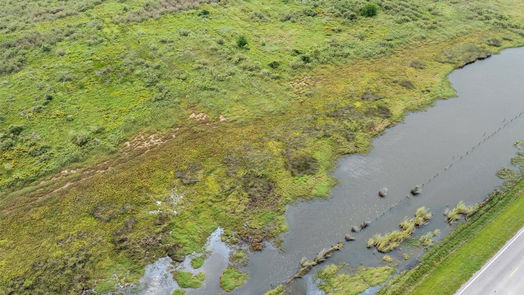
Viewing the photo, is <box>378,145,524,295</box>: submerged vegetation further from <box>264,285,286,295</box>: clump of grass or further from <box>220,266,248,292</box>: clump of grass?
<box>220,266,248,292</box>: clump of grass

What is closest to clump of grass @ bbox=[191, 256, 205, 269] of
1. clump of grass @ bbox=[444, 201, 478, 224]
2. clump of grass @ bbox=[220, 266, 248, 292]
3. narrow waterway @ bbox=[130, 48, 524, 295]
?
narrow waterway @ bbox=[130, 48, 524, 295]

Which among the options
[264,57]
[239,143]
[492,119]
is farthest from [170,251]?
[492,119]

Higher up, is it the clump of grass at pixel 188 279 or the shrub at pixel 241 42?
the shrub at pixel 241 42

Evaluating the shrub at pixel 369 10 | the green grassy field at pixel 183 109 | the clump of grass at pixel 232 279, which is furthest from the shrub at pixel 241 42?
the clump of grass at pixel 232 279

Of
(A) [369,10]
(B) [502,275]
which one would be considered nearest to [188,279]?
→ (B) [502,275]

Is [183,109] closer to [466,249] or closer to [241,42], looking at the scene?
[241,42]

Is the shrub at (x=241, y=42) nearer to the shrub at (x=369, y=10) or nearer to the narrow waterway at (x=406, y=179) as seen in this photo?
the shrub at (x=369, y=10)
